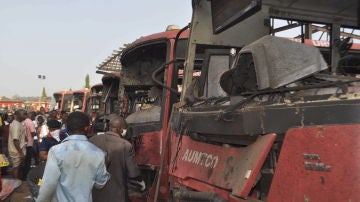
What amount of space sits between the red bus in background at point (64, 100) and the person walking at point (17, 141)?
9900mm

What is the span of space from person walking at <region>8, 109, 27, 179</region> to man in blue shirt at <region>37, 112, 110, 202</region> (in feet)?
19.8

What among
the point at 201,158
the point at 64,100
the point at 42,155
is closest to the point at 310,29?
the point at 201,158

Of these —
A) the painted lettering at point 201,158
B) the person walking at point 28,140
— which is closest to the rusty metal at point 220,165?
the painted lettering at point 201,158

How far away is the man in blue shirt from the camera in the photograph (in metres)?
Result: 2.88

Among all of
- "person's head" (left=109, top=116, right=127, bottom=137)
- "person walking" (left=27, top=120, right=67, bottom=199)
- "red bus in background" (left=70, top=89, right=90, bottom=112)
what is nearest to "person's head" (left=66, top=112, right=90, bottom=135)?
"person's head" (left=109, top=116, right=127, bottom=137)

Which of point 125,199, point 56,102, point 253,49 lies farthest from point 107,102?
point 56,102

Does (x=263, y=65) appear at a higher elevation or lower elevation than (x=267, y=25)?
lower

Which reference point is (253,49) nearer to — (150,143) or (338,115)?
(338,115)

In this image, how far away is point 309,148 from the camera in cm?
197

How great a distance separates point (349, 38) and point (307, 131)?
201 cm

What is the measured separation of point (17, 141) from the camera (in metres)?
8.62

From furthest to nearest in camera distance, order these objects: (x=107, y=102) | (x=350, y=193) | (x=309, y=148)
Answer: (x=107, y=102), (x=309, y=148), (x=350, y=193)

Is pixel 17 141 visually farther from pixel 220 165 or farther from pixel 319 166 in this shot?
Answer: pixel 319 166

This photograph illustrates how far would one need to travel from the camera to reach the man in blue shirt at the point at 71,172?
2.88m
